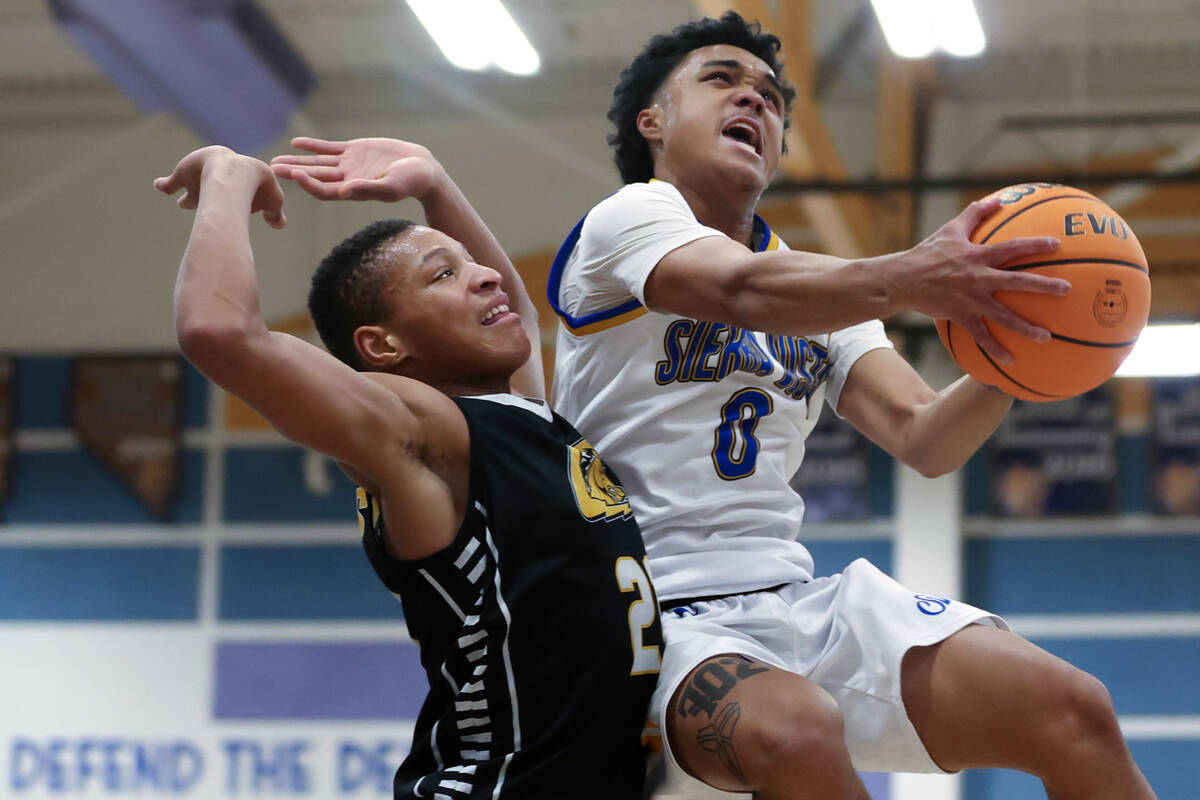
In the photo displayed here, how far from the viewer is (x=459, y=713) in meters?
2.46

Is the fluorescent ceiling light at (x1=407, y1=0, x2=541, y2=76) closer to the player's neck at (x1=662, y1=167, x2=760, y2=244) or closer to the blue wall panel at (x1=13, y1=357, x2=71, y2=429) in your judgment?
the player's neck at (x1=662, y1=167, x2=760, y2=244)

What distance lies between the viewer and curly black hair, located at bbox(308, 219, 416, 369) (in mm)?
2703

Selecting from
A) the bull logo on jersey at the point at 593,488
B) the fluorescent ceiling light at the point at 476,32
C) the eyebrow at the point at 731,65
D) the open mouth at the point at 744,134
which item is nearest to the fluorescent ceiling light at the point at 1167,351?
the fluorescent ceiling light at the point at 476,32

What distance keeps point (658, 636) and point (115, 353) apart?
905 centimetres

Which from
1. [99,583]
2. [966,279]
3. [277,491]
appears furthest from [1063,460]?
[966,279]

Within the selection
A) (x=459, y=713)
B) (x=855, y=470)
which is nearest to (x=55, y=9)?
(x=459, y=713)

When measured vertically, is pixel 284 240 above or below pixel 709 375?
above

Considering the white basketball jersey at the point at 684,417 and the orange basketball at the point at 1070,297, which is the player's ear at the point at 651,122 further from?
the orange basketball at the point at 1070,297

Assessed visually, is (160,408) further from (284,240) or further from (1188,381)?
(1188,381)

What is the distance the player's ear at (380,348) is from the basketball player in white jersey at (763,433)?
374mm

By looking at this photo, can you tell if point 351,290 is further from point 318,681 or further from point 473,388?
point 318,681

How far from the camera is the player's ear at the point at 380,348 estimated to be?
105 inches

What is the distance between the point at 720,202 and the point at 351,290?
79 cm

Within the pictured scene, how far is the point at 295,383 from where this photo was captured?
2.22 m
